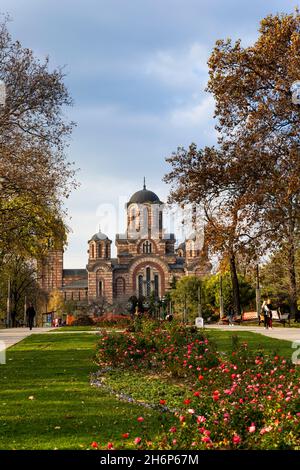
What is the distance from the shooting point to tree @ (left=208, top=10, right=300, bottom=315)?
16219 millimetres

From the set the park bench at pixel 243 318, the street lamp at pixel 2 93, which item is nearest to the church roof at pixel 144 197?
the park bench at pixel 243 318

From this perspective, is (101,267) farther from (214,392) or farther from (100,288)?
(214,392)

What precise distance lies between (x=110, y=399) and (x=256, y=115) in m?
10.5

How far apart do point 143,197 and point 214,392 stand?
98450 mm

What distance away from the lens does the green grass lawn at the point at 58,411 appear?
5.91m

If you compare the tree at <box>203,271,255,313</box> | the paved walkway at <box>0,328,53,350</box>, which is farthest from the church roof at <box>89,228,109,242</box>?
the paved walkway at <box>0,328,53,350</box>

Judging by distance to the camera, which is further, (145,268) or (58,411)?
(145,268)

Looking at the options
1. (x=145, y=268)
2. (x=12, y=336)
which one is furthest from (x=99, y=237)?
(x=12, y=336)

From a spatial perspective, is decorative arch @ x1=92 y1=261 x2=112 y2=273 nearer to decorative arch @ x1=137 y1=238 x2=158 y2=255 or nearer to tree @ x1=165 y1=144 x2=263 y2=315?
decorative arch @ x1=137 y1=238 x2=158 y2=255

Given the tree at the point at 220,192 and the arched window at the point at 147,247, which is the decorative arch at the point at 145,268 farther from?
the tree at the point at 220,192

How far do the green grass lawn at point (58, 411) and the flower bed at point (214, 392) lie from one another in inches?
17.4

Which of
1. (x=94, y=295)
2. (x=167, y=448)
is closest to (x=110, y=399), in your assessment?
(x=167, y=448)

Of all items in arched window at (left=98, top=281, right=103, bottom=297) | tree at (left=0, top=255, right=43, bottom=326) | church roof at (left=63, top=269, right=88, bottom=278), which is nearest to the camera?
tree at (left=0, top=255, right=43, bottom=326)

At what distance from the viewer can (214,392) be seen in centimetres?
643
